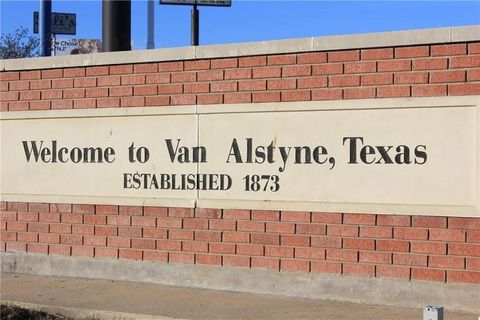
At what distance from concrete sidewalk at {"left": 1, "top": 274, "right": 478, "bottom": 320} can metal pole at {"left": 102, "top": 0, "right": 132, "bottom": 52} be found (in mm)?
3353

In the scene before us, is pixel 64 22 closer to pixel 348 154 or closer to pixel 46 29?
pixel 46 29

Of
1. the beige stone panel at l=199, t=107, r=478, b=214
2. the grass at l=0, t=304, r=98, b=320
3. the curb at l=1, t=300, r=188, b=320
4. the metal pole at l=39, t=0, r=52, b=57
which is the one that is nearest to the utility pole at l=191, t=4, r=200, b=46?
the metal pole at l=39, t=0, r=52, b=57

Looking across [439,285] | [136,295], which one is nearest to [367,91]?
[439,285]

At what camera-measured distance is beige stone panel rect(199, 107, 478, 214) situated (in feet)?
24.6

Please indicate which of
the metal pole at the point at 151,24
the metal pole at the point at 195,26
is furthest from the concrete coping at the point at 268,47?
the metal pole at the point at 151,24

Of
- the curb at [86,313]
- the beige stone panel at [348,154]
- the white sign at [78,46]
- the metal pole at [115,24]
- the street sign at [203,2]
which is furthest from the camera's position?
the white sign at [78,46]

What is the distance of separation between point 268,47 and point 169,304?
9.58 ft

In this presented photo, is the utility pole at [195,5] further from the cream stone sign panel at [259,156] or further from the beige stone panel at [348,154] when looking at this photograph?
the beige stone panel at [348,154]

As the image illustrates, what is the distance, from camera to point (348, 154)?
8031 millimetres

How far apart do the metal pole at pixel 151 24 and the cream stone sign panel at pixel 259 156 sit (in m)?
11.7

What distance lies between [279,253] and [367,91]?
77.8 inches

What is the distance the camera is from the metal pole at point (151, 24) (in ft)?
69.9

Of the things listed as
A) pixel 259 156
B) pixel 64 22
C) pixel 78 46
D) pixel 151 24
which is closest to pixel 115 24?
pixel 259 156

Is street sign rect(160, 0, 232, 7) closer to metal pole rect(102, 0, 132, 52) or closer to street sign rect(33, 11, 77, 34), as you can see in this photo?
metal pole rect(102, 0, 132, 52)
